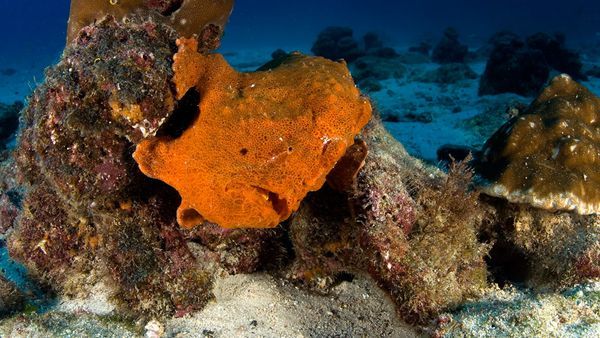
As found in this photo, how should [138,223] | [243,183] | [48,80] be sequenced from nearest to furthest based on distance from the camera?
1. [243,183]
2. [48,80]
3. [138,223]

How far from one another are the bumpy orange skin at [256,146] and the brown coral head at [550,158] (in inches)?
84.6

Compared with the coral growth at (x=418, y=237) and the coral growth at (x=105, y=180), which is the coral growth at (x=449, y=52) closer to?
the coral growth at (x=418, y=237)

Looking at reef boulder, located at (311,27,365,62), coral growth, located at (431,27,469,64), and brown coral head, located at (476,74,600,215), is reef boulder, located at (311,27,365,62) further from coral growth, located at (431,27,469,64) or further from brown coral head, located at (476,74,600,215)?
brown coral head, located at (476,74,600,215)

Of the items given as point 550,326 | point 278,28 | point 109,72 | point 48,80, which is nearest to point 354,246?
point 550,326

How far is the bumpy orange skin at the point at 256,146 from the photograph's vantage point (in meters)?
2.86

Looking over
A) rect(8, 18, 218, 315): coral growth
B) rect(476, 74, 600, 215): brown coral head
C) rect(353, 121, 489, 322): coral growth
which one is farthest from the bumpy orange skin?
rect(476, 74, 600, 215): brown coral head

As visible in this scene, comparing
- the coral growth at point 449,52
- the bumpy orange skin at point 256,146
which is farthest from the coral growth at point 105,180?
the coral growth at point 449,52

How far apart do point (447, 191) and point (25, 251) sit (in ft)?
14.1

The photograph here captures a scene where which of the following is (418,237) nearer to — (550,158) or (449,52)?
(550,158)

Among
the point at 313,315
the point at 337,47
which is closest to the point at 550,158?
the point at 313,315

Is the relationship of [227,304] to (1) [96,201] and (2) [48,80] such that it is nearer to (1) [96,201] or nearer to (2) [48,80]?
(1) [96,201]

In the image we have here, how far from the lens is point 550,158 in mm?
4207

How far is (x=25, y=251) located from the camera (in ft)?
13.1

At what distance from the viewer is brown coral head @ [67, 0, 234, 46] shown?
11.4 ft
